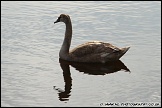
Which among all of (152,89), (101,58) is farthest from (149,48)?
(152,89)

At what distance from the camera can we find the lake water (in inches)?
488

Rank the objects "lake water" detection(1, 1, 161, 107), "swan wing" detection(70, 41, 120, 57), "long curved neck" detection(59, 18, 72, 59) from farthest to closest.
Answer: "long curved neck" detection(59, 18, 72, 59)
"swan wing" detection(70, 41, 120, 57)
"lake water" detection(1, 1, 161, 107)

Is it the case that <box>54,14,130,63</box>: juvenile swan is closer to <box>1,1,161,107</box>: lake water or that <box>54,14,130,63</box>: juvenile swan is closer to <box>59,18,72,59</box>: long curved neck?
<box>59,18,72,59</box>: long curved neck

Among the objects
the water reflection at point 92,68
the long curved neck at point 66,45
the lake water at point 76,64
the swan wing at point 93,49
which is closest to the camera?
the lake water at point 76,64

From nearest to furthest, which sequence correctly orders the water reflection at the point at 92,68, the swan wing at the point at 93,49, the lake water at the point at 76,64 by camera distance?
the lake water at the point at 76,64 < the water reflection at the point at 92,68 < the swan wing at the point at 93,49

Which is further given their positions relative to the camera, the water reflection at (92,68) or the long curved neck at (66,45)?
the long curved neck at (66,45)

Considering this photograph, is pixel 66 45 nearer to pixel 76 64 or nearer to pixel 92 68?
pixel 76 64

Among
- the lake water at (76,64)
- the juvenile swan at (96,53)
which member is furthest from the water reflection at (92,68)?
the juvenile swan at (96,53)

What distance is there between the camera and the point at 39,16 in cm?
1986

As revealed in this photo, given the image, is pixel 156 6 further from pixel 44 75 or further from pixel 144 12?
pixel 44 75

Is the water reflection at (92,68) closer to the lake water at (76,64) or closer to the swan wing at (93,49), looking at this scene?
the lake water at (76,64)

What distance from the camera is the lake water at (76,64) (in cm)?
1239

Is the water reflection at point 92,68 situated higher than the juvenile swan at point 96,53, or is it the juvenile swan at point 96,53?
the juvenile swan at point 96,53

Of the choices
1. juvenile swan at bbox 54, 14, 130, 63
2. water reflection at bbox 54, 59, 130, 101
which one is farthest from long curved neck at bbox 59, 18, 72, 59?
water reflection at bbox 54, 59, 130, 101
